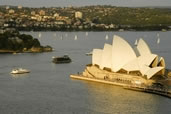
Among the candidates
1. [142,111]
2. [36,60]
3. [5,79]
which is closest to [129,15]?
[36,60]

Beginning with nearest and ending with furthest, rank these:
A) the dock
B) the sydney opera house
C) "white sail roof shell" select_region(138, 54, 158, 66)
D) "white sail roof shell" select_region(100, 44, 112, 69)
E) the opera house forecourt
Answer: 1. the dock
2. the opera house forecourt
3. the sydney opera house
4. "white sail roof shell" select_region(138, 54, 158, 66)
5. "white sail roof shell" select_region(100, 44, 112, 69)

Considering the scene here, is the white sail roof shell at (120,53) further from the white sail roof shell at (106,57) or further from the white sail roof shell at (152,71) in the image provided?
the white sail roof shell at (152,71)

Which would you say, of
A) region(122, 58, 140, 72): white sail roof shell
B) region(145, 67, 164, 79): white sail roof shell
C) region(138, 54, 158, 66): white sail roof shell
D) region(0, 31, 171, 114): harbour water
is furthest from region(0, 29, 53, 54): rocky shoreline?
region(145, 67, 164, 79): white sail roof shell

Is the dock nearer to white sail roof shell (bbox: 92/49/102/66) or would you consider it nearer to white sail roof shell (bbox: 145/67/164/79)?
white sail roof shell (bbox: 145/67/164/79)

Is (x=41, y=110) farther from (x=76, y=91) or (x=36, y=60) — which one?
(x=36, y=60)

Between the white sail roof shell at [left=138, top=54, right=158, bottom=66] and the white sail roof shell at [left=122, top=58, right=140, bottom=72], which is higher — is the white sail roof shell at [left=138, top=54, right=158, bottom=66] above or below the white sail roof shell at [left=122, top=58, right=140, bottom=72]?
above

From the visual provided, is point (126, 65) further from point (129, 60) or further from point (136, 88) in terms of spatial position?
point (136, 88)

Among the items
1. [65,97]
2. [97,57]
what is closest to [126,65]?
[97,57]

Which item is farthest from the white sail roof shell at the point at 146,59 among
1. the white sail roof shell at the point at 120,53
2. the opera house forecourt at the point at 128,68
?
the white sail roof shell at the point at 120,53
